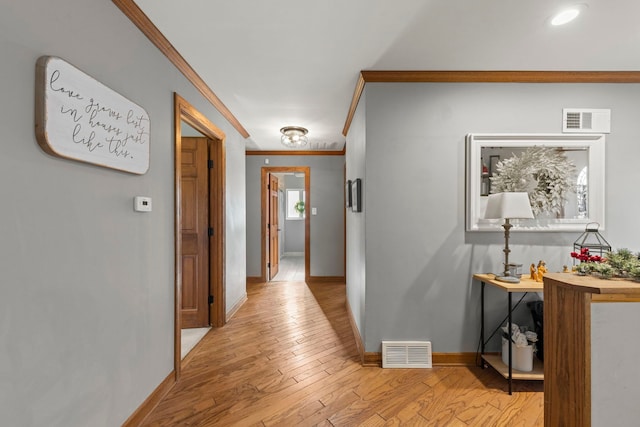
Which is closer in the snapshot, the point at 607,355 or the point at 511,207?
the point at 607,355

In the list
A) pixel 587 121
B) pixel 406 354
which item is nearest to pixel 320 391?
pixel 406 354

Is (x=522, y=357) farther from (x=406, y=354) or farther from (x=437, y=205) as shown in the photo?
(x=437, y=205)

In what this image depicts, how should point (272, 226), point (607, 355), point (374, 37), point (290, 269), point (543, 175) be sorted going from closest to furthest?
point (607, 355)
point (374, 37)
point (543, 175)
point (272, 226)
point (290, 269)

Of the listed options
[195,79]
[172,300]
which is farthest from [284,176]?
[172,300]

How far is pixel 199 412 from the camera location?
1.85m

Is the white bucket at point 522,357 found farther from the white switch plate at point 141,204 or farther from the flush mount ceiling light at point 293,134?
the flush mount ceiling light at point 293,134

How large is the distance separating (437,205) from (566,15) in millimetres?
1398

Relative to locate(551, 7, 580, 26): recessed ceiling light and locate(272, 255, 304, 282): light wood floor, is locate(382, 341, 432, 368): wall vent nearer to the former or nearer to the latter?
locate(551, 7, 580, 26): recessed ceiling light

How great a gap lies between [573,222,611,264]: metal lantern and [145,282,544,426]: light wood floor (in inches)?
45.0

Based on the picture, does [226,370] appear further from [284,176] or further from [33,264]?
[284,176]

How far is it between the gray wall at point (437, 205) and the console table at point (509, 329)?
68 millimetres

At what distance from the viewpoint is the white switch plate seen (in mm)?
1730

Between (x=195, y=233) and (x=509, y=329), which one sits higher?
(x=195, y=233)

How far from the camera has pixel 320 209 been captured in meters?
5.48
